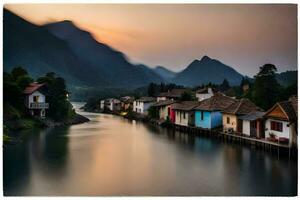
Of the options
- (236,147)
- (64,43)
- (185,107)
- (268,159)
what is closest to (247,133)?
(236,147)

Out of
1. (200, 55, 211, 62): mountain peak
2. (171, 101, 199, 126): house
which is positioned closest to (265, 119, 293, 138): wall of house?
(200, 55, 211, 62): mountain peak

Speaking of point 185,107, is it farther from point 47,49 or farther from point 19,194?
point 19,194

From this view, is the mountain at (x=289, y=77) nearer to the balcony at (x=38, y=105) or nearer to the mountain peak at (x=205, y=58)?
the mountain peak at (x=205, y=58)

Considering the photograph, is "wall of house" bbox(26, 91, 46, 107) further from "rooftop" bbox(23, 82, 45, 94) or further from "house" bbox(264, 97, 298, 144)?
Result: "house" bbox(264, 97, 298, 144)

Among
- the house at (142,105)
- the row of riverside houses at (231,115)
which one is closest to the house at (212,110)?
the row of riverside houses at (231,115)

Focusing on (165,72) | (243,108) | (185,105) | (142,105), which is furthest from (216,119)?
(142,105)

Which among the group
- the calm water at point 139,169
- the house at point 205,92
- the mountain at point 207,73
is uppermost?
the mountain at point 207,73
